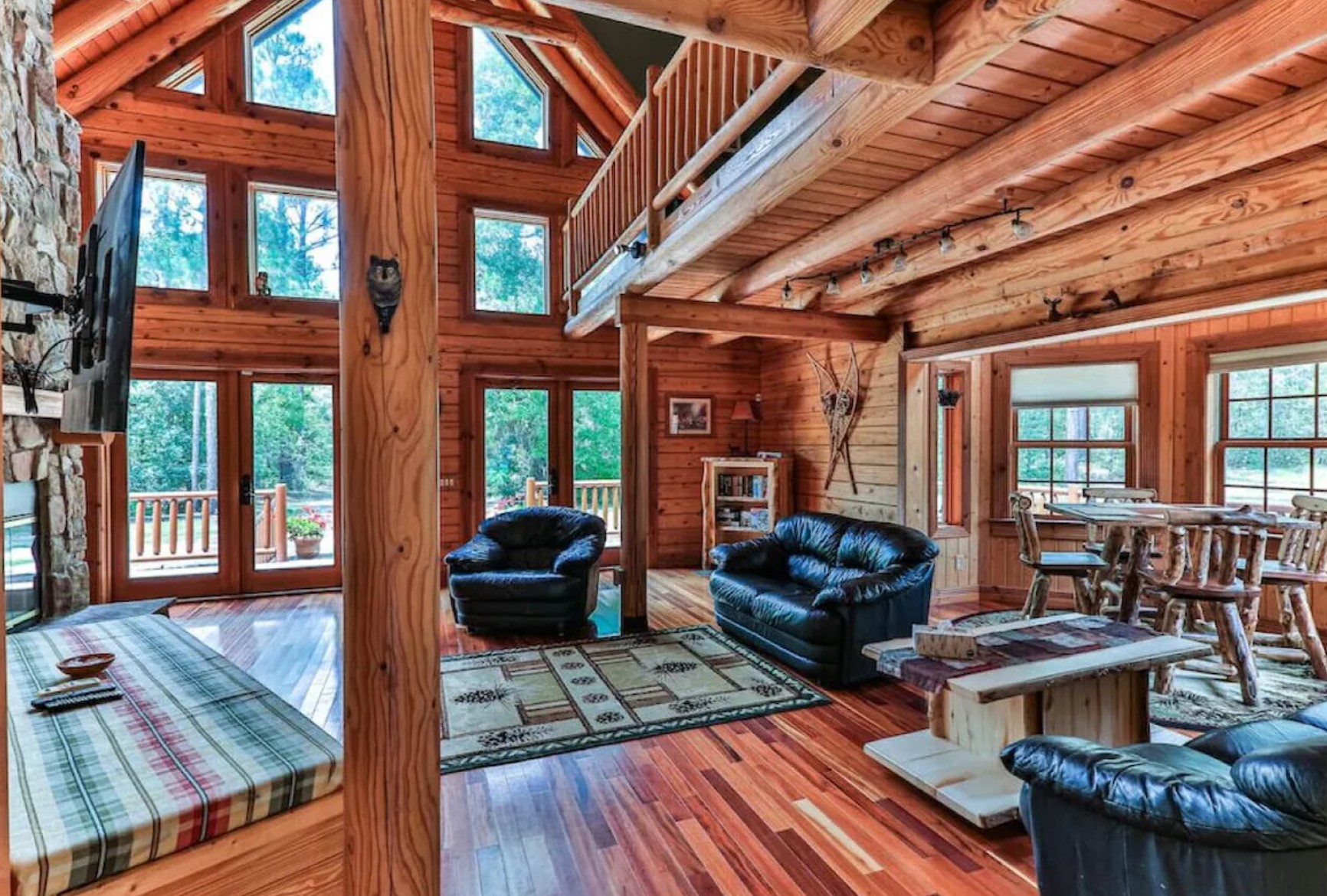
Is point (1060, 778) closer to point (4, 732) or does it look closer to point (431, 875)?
point (431, 875)

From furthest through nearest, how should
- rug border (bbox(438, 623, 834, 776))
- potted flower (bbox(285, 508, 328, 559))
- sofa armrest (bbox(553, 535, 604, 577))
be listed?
potted flower (bbox(285, 508, 328, 559)) < sofa armrest (bbox(553, 535, 604, 577)) < rug border (bbox(438, 623, 834, 776))

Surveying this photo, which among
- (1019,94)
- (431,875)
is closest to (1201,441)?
(1019,94)

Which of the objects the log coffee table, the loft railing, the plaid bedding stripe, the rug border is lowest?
the rug border

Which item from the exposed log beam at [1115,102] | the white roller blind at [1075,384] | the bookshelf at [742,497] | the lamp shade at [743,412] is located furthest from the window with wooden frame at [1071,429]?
the exposed log beam at [1115,102]

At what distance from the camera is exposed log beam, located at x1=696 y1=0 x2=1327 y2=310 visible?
5.94 feet

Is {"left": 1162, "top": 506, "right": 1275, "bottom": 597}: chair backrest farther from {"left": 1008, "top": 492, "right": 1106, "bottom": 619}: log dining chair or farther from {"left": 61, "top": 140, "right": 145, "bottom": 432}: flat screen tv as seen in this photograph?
{"left": 61, "top": 140, "right": 145, "bottom": 432}: flat screen tv

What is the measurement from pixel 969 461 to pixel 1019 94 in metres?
3.87

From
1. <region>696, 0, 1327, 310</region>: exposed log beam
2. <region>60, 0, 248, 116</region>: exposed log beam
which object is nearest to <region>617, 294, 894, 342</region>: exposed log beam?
<region>696, 0, 1327, 310</region>: exposed log beam

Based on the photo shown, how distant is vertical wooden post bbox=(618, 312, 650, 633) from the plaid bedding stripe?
2836 millimetres

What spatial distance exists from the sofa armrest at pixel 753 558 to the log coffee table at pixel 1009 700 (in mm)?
1900

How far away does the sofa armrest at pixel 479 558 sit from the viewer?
4.81 m

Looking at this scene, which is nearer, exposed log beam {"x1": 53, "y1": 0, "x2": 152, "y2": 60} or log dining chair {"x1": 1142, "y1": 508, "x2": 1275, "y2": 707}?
log dining chair {"x1": 1142, "y1": 508, "x2": 1275, "y2": 707}

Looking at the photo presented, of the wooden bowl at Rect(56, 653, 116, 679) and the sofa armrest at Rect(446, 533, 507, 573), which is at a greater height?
the wooden bowl at Rect(56, 653, 116, 679)

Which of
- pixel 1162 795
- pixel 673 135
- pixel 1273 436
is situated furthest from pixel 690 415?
pixel 1162 795
